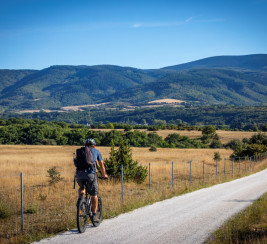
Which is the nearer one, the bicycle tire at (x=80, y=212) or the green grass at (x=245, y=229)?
the green grass at (x=245, y=229)

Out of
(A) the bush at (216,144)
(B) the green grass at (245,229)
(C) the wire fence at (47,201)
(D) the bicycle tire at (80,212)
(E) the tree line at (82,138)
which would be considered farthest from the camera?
(A) the bush at (216,144)

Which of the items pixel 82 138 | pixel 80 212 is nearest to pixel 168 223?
pixel 80 212

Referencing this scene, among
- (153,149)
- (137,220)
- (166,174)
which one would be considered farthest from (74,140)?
(137,220)

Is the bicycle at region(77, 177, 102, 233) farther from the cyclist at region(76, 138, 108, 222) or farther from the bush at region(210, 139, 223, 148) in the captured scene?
the bush at region(210, 139, 223, 148)

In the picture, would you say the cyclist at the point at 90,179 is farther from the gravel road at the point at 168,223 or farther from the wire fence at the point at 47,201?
the wire fence at the point at 47,201

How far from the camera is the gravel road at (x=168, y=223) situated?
841 cm

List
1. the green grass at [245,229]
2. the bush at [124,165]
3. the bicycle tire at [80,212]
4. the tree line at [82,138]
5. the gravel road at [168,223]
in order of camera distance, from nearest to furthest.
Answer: the green grass at [245,229] → the gravel road at [168,223] → the bicycle tire at [80,212] → the bush at [124,165] → the tree line at [82,138]

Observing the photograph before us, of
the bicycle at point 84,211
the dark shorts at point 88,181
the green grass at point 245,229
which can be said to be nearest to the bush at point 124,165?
the green grass at point 245,229

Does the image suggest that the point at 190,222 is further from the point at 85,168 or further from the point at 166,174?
the point at 166,174

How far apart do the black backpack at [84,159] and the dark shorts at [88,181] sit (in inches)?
7.9

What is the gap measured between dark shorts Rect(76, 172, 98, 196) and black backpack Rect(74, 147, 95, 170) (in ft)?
0.66

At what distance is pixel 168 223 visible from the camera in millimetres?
10133

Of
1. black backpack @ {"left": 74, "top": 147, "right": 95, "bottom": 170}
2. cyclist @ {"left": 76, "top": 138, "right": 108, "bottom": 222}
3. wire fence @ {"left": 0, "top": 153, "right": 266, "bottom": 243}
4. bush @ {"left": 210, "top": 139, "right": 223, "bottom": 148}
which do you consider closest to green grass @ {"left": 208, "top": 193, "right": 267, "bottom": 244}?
cyclist @ {"left": 76, "top": 138, "right": 108, "bottom": 222}

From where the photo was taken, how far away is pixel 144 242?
8.12 m
